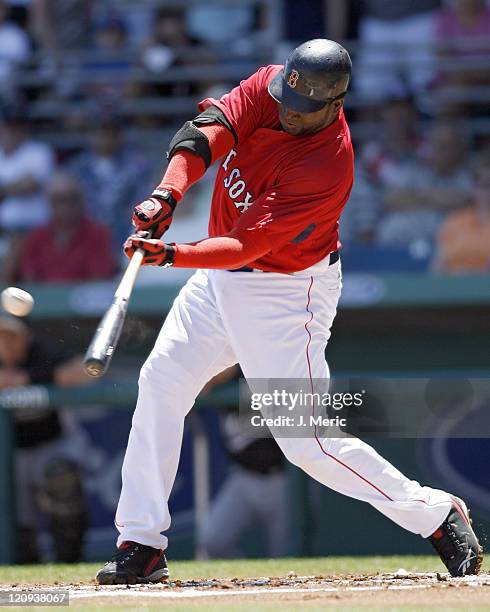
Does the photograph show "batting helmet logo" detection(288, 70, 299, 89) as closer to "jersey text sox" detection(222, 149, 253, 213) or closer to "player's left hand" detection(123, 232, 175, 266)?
"jersey text sox" detection(222, 149, 253, 213)

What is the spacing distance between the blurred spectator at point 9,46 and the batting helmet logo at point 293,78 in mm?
5330

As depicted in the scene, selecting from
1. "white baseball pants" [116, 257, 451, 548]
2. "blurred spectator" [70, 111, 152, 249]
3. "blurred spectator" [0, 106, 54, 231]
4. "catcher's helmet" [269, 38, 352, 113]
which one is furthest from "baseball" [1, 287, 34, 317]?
"blurred spectator" [0, 106, 54, 231]

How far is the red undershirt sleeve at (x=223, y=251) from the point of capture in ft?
10.7

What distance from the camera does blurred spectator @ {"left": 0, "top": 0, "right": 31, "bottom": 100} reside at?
27.5 feet

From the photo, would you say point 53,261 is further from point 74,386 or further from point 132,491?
point 132,491

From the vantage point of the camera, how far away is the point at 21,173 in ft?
26.1

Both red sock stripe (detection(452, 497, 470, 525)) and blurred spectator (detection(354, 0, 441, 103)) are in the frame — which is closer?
red sock stripe (detection(452, 497, 470, 525))

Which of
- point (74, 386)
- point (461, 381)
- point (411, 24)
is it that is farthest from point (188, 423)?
point (411, 24)

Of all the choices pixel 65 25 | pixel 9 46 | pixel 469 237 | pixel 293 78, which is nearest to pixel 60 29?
pixel 65 25

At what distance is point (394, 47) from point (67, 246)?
2.65 meters

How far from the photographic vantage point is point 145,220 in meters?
3.28

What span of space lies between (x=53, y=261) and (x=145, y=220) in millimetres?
4124

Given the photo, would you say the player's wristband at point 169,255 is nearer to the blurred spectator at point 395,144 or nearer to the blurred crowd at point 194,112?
the blurred crowd at point 194,112

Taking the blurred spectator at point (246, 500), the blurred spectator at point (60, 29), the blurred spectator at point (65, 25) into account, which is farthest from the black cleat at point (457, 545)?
the blurred spectator at point (65, 25)
